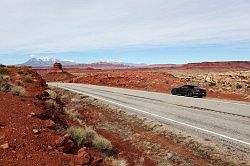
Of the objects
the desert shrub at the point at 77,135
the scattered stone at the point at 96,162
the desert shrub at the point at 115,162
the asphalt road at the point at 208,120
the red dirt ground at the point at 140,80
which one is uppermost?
the desert shrub at the point at 77,135

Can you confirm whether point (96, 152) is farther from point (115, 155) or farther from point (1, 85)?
point (1, 85)

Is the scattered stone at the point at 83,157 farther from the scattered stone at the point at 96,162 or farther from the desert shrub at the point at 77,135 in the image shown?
the desert shrub at the point at 77,135

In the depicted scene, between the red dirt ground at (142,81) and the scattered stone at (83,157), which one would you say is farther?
the red dirt ground at (142,81)

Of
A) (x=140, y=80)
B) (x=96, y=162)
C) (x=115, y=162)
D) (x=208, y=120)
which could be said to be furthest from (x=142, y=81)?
(x=96, y=162)

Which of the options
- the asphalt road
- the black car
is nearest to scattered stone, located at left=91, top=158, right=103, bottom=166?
the asphalt road

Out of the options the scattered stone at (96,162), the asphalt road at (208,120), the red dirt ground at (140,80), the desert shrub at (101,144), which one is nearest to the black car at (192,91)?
the red dirt ground at (140,80)

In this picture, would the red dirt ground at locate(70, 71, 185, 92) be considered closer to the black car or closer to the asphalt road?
the black car

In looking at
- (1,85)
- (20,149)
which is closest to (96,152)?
(20,149)

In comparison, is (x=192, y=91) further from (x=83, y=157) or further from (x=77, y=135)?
(x=83, y=157)

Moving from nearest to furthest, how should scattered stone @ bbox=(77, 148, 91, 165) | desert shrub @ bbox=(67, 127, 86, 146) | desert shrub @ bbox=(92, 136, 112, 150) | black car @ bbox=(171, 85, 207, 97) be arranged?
scattered stone @ bbox=(77, 148, 91, 165)
desert shrub @ bbox=(67, 127, 86, 146)
desert shrub @ bbox=(92, 136, 112, 150)
black car @ bbox=(171, 85, 207, 97)

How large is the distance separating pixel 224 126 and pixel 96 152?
23.0 ft

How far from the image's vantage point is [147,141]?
13844 mm

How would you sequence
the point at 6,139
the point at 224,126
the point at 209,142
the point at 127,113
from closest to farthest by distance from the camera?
1. the point at 6,139
2. the point at 209,142
3. the point at 224,126
4. the point at 127,113

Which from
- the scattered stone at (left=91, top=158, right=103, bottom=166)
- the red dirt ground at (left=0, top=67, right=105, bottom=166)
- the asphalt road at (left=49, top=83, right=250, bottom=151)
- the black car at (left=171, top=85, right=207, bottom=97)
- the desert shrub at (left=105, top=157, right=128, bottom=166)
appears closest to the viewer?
the red dirt ground at (left=0, top=67, right=105, bottom=166)
